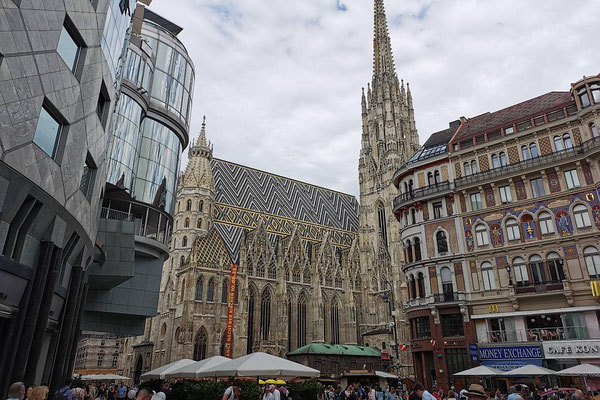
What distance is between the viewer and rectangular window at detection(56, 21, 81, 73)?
14266 millimetres

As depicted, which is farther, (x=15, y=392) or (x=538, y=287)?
(x=538, y=287)

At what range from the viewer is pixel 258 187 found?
2936 inches

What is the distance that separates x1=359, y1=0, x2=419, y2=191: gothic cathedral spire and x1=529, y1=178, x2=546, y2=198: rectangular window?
4495 cm

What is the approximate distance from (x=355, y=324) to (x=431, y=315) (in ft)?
129

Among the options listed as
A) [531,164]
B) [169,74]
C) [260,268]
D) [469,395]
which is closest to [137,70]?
[169,74]

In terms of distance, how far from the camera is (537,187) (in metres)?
25.4

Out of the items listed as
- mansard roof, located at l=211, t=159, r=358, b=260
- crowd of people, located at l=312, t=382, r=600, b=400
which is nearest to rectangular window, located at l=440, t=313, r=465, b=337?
crowd of people, located at l=312, t=382, r=600, b=400

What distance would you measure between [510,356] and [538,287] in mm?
4158

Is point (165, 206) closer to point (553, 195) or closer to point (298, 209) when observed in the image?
point (553, 195)

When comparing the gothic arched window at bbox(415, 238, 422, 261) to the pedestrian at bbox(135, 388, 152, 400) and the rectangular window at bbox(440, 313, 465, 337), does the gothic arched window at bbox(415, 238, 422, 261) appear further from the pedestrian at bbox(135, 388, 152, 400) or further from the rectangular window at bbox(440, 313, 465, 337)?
the pedestrian at bbox(135, 388, 152, 400)

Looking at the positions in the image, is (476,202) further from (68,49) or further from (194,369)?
(68,49)

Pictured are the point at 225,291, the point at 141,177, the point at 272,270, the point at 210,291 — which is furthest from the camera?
the point at 272,270

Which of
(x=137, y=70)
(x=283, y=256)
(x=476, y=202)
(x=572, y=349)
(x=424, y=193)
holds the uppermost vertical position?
(x=137, y=70)

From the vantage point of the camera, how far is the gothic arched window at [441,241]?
27.7m
